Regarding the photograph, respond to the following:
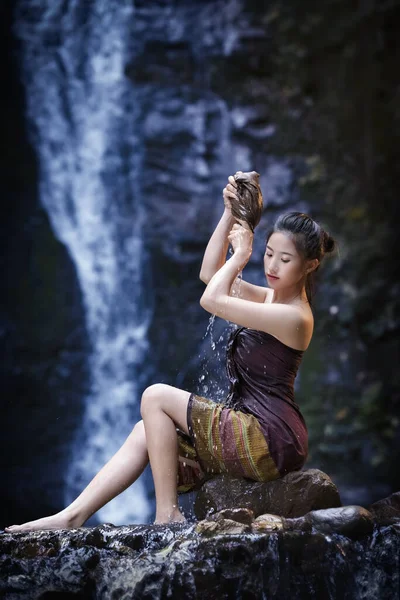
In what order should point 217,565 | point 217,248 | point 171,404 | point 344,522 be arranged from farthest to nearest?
point 217,248
point 171,404
point 344,522
point 217,565

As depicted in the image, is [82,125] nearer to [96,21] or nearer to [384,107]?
[96,21]

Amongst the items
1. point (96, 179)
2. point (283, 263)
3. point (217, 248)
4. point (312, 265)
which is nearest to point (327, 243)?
point (312, 265)

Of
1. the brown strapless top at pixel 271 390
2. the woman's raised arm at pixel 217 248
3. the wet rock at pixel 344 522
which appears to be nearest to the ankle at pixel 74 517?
the brown strapless top at pixel 271 390

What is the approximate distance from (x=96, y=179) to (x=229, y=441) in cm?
469

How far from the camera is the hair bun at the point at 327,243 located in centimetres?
292

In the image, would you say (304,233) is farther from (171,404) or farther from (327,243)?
(171,404)

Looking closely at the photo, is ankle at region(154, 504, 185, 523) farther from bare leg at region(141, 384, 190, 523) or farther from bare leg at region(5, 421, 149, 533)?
bare leg at region(5, 421, 149, 533)

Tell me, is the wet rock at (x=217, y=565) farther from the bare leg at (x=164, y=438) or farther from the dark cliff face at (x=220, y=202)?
the dark cliff face at (x=220, y=202)

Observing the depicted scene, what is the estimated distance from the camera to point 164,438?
109 inches

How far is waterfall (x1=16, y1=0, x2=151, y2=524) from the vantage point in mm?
6602

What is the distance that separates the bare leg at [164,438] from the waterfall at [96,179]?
3741 millimetres

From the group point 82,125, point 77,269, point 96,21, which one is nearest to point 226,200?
point 77,269

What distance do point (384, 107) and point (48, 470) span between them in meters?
4.65

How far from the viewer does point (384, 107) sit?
23.5 feet
